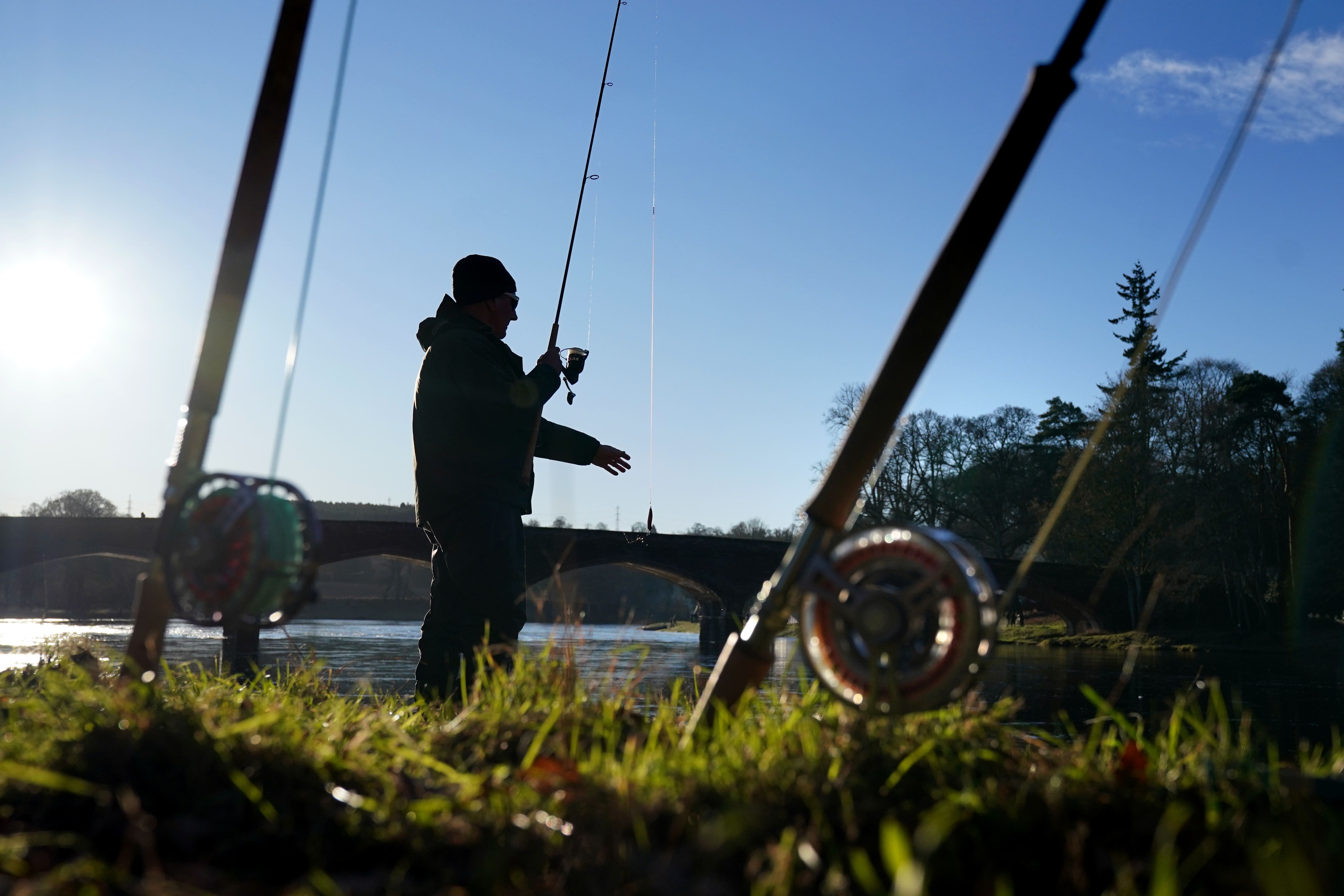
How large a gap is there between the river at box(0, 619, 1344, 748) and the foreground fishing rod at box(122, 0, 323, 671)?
742 millimetres

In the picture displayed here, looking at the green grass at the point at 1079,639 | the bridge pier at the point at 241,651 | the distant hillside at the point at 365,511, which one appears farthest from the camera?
the distant hillside at the point at 365,511

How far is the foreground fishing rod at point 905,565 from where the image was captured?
6.97ft

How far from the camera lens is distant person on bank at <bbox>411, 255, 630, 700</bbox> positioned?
416 cm

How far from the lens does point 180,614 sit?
236 centimetres

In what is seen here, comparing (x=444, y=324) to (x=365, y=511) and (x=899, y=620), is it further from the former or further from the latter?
(x=365, y=511)

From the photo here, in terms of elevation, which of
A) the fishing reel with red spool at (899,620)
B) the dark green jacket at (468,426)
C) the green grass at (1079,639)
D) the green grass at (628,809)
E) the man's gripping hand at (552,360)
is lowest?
the green grass at (1079,639)

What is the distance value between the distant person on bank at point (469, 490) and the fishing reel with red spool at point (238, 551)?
1659 millimetres

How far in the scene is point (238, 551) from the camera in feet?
7.71

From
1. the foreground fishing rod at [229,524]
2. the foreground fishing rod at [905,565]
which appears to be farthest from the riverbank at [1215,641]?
the foreground fishing rod at [229,524]

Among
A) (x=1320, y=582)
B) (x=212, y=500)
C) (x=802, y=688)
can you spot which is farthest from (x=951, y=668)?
(x=1320, y=582)

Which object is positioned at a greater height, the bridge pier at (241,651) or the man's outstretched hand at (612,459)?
the man's outstretched hand at (612,459)

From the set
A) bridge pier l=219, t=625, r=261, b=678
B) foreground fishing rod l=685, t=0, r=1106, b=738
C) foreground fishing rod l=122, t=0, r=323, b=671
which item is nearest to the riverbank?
bridge pier l=219, t=625, r=261, b=678

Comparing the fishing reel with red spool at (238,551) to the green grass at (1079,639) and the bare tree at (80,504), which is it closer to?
the green grass at (1079,639)

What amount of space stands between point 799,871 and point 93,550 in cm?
4144
